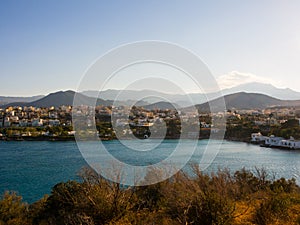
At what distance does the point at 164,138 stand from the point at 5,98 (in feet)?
154

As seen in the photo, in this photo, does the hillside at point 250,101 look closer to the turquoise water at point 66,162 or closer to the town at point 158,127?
the town at point 158,127

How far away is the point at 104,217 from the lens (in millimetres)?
2580

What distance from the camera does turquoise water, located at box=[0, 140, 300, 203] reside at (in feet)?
29.7

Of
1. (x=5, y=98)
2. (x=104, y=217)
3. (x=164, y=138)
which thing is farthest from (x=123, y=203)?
(x=5, y=98)

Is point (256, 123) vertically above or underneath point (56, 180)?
above

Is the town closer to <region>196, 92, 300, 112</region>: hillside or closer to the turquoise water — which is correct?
the turquoise water

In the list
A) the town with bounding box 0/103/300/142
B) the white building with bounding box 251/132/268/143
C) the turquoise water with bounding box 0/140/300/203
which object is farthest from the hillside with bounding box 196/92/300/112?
the turquoise water with bounding box 0/140/300/203

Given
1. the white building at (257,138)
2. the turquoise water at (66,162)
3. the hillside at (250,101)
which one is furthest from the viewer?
the hillside at (250,101)

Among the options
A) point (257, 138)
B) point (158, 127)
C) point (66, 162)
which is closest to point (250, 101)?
point (257, 138)

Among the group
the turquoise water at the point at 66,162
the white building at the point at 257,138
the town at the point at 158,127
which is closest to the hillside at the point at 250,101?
the town at the point at 158,127

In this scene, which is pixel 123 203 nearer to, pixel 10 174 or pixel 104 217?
pixel 104 217

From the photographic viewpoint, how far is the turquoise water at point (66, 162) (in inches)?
356

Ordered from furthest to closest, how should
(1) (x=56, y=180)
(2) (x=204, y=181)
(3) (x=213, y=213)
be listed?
(1) (x=56, y=180) → (2) (x=204, y=181) → (3) (x=213, y=213)

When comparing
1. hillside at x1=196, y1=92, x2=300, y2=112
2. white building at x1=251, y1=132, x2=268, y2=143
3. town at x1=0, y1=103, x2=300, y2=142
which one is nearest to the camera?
town at x1=0, y1=103, x2=300, y2=142
